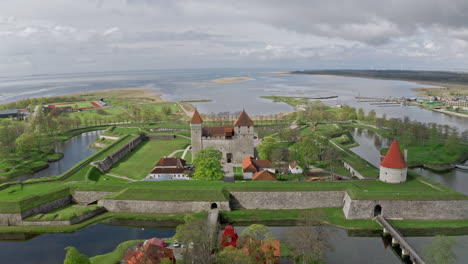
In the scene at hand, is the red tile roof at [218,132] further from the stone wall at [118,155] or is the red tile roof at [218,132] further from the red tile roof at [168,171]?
the stone wall at [118,155]

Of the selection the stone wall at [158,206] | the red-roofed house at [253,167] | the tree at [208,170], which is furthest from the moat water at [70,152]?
the red-roofed house at [253,167]

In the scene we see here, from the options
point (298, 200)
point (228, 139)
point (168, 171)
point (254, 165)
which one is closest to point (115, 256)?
point (168, 171)

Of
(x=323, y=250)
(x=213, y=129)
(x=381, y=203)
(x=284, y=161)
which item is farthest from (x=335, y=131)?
(x=323, y=250)

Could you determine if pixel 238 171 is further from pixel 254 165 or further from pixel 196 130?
pixel 196 130

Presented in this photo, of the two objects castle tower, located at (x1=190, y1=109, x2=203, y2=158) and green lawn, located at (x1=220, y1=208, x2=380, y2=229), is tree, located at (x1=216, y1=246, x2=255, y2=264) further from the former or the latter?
castle tower, located at (x1=190, y1=109, x2=203, y2=158)

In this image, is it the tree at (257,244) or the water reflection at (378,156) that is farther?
the water reflection at (378,156)

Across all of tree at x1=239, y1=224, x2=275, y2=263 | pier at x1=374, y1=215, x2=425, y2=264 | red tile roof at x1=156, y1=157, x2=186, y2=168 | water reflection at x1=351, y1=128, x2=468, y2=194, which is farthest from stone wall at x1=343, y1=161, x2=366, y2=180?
red tile roof at x1=156, y1=157, x2=186, y2=168
